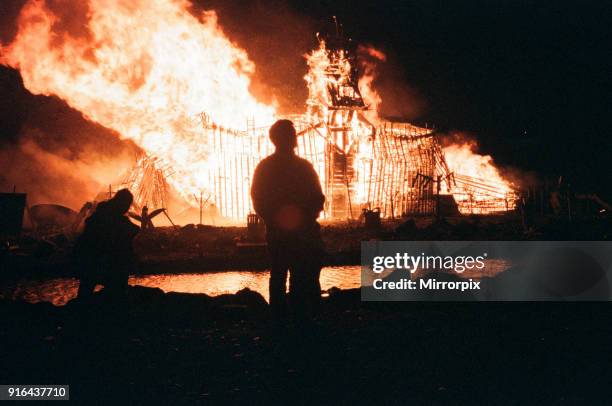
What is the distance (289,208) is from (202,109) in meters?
15.4

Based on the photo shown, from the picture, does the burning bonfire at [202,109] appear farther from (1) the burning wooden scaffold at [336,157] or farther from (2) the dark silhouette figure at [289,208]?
(2) the dark silhouette figure at [289,208]

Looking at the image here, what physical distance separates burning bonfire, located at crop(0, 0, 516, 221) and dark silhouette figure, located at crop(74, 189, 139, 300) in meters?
12.6

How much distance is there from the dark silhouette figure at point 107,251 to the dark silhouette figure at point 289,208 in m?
1.60

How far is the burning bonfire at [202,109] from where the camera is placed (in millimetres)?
17375

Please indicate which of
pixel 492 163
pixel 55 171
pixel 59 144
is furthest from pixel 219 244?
pixel 492 163

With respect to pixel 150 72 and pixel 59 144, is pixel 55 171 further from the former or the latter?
pixel 150 72

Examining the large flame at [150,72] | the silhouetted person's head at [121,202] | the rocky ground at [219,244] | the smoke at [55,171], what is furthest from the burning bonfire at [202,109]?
the silhouetted person's head at [121,202]

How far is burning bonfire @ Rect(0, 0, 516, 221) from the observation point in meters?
17.4

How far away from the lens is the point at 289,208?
17.4 feet

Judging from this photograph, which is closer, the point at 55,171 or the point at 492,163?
the point at 55,171

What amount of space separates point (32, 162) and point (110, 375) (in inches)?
938

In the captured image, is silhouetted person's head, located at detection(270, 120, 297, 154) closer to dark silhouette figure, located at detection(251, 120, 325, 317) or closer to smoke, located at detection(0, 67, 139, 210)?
dark silhouette figure, located at detection(251, 120, 325, 317)

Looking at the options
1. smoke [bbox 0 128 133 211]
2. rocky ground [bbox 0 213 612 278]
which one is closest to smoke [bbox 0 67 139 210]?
smoke [bbox 0 128 133 211]

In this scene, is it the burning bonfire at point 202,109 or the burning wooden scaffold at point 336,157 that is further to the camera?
the burning wooden scaffold at point 336,157
